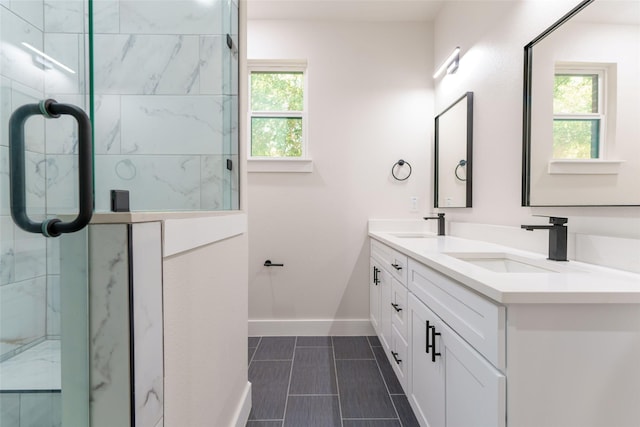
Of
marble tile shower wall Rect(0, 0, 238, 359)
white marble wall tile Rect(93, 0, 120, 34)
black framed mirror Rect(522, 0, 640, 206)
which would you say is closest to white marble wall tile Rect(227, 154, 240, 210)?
marble tile shower wall Rect(0, 0, 238, 359)

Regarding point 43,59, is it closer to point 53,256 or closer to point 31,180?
point 31,180

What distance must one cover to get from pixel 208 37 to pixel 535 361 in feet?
5.53

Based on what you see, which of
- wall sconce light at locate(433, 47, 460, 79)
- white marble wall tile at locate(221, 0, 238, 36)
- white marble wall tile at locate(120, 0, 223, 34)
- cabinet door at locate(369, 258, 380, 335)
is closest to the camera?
white marble wall tile at locate(120, 0, 223, 34)

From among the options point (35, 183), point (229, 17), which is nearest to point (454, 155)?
point (229, 17)

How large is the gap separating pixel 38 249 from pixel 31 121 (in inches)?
9.9

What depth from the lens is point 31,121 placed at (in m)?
0.62

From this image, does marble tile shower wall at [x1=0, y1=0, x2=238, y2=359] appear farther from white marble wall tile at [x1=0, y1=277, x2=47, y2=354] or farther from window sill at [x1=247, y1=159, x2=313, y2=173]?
window sill at [x1=247, y1=159, x2=313, y2=173]

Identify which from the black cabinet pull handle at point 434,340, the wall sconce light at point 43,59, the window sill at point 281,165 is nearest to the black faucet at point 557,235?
the black cabinet pull handle at point 434,340

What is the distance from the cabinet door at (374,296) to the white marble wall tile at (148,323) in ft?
5.92

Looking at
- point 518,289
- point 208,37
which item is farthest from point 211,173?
point 518,289

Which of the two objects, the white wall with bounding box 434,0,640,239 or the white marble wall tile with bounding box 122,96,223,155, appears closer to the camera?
the white marble wall tile with bounding box 122,96,223,155

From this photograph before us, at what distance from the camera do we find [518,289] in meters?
0.76

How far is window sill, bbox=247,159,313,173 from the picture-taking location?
8.73ft

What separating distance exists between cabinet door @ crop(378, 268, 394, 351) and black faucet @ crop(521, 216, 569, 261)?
0.87 metres
